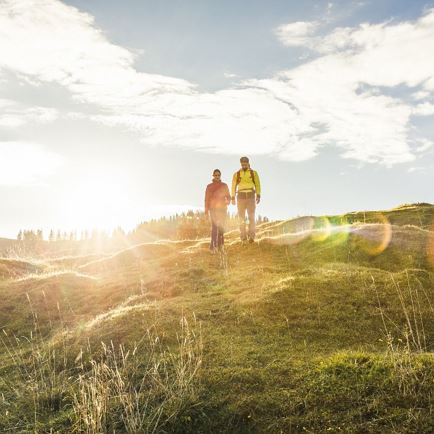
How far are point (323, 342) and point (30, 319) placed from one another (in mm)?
11478

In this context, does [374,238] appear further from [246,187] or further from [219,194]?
[219,194]

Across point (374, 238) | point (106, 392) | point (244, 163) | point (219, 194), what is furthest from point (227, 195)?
point (106, 392)

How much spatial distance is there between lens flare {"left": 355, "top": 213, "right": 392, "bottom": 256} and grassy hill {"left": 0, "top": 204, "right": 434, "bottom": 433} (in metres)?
0.09

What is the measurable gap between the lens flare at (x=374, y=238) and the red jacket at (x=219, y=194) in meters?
6.46

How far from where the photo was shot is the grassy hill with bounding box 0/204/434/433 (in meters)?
8.12

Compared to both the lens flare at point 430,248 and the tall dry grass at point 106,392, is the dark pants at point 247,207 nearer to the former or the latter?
the lens flare at point 430,248

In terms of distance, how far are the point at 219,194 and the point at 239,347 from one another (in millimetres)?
13344

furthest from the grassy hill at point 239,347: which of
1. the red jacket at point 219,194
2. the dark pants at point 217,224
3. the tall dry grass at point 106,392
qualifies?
the red jacket at point 219,194

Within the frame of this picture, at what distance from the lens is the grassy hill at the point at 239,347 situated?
26.6 ft

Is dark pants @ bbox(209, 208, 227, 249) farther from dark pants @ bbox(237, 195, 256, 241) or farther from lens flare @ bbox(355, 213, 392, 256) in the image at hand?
lens flare @ bbox(355, 213, 392, 256)

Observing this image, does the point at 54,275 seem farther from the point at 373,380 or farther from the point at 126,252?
the point at 373,380

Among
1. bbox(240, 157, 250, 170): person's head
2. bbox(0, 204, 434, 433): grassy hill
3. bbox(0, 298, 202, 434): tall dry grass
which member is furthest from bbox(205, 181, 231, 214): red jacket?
bbox(0, 298, 202, 434): tall dry grass

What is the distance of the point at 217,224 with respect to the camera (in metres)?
24.0

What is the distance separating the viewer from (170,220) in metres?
173
